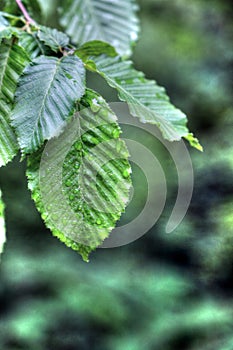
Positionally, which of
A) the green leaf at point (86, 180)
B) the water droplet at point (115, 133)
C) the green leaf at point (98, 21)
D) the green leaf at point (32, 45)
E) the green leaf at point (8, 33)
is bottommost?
the green leaf at point (86, 180)

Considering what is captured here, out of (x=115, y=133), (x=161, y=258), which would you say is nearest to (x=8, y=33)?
(x=115, y=133)

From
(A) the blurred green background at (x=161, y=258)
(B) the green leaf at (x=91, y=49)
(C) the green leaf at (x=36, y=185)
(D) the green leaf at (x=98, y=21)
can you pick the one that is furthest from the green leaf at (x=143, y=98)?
(A) the blurred green background at (x=161, y=258)

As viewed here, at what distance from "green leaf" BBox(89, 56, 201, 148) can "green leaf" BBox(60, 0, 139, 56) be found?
0.87ft

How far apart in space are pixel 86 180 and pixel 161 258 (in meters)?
2.06

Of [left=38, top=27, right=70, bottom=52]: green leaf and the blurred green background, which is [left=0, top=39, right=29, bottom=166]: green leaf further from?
the blurred green background

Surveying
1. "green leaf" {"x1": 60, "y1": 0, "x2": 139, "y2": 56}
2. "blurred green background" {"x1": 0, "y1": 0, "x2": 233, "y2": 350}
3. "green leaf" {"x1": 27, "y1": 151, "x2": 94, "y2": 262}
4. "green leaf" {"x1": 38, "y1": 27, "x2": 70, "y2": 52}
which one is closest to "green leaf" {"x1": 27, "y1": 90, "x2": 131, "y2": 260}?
"green leaf" {"x1": 27, "y1": 151, "x2": 94, "y2": 262}

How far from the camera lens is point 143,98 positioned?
542 mm

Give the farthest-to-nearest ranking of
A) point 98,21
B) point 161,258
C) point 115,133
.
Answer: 1. point 161,258
2. point 98,21
3. point 115,133

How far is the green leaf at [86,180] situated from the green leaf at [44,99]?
18mm

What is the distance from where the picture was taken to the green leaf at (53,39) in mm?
520

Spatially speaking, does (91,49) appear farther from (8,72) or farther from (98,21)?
(98,21)

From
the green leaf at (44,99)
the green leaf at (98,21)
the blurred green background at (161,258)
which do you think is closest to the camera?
the green leaf at (44,99)

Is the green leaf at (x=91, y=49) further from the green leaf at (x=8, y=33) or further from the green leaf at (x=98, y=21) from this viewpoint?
the green leaf at (x=98, y=21)

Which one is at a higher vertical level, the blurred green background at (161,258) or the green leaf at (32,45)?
the green leaf at (32,45)
